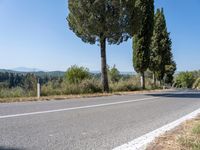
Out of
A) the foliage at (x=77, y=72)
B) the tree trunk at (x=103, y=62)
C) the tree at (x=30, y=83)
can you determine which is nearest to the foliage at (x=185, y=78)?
the foliage at (x=77, y=72)

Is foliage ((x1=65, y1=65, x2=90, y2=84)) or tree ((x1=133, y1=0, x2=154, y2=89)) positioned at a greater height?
tree ((x1=133, y1=0, x2=154, y2=89))

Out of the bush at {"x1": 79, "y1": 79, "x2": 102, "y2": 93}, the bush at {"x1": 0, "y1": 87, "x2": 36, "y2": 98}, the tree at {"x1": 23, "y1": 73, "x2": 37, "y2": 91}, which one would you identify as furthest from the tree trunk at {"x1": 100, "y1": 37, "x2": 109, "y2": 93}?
the bush at {"x1": 0, "y1": 87, "x2": 36, "y2": 98}

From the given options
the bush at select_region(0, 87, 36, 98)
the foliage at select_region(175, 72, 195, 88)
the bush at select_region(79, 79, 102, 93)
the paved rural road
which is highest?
the foliage at select_region(175, 72, 195, 88)

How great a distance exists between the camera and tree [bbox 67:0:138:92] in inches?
925

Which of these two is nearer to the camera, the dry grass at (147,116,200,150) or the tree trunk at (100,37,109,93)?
the dry grass at (147,116,200,150)

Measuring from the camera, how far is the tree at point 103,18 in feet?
77.1

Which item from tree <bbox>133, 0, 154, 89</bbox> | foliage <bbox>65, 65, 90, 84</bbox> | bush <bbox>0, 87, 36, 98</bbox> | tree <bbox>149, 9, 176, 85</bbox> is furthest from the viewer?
tree <bbox>149, 9, 176, 85</bbox>

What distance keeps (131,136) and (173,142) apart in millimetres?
1116

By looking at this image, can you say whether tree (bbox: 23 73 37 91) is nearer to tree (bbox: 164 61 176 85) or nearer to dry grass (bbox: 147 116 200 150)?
dry grass (bbox: 147 116 200 150)

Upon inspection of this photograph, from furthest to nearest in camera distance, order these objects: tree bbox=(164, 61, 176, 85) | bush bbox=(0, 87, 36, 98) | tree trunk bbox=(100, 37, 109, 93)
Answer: tree bbox=(164, 61, 176, 85) < tree trunk bbox=(100, 37, 109, 93) < bush bbox=(0, 87, 36, 98)

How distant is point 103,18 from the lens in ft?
78.7

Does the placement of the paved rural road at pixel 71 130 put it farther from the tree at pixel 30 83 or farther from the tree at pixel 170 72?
the tree at pixel 170 72

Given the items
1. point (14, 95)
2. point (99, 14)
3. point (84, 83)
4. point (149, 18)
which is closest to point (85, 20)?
point (99, 14)

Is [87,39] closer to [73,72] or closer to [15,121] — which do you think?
[73,72]
